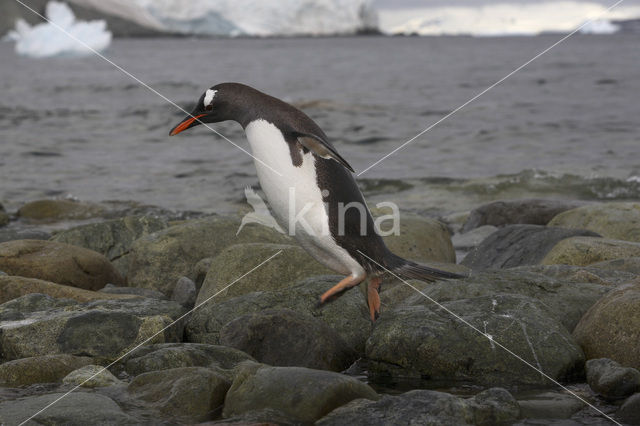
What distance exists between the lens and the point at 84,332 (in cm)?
509

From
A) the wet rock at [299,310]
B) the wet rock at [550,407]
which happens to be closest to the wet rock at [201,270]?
the wet rock at [299,310]

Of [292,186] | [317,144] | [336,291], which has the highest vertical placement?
[317,144]

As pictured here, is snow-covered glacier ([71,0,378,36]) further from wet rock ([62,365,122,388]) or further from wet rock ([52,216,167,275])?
wet rock ([62,365,122,388])

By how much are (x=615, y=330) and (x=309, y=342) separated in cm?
179

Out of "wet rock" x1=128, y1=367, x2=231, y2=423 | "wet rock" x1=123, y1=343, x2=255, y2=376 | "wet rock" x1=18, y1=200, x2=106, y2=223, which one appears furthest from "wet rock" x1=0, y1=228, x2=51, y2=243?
"wet rock" x1=128, y1=367, x2=231, y2=423

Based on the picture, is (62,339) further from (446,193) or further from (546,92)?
(546,92)

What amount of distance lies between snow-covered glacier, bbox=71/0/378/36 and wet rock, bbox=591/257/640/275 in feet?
331

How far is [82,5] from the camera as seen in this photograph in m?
126

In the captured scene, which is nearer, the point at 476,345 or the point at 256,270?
the point at 476,345

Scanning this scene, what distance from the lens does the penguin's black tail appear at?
432 centimetres

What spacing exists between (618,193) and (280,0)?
98970 mm

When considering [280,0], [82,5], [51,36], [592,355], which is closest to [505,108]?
[592,355]

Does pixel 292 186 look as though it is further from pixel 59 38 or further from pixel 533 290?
pixel 59 38

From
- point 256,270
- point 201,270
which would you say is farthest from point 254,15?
point 256,270
